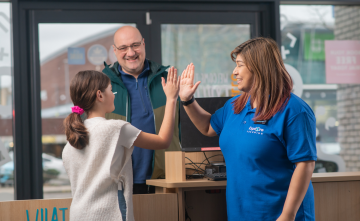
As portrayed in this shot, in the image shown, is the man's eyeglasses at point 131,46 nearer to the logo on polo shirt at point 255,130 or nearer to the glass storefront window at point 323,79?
the logo on polo shirt at point 255,130

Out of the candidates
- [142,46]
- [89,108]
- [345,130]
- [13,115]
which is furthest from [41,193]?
[345,130]

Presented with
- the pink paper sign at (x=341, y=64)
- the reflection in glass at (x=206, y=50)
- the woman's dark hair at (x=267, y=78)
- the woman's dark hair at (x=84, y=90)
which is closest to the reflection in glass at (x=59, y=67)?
the reflection in glass at (x=206, y=50)

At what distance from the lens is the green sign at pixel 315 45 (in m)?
3.68

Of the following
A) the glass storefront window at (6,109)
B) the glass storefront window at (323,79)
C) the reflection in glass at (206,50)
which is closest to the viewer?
the glass storefront window at (6,109)

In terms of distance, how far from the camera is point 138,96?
7.83ft

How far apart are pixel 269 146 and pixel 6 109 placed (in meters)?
2.57

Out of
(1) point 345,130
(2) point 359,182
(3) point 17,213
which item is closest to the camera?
(3) point 17,213

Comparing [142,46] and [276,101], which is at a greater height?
[142,46]

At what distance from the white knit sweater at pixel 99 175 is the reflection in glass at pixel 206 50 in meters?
2.01

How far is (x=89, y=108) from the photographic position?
1591mm

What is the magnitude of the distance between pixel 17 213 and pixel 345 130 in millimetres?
3132

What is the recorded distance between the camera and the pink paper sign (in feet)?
12.0

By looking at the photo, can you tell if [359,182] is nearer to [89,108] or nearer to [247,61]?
[247,61]

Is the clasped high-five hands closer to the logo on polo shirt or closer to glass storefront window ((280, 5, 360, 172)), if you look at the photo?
the logo on polo shirt
